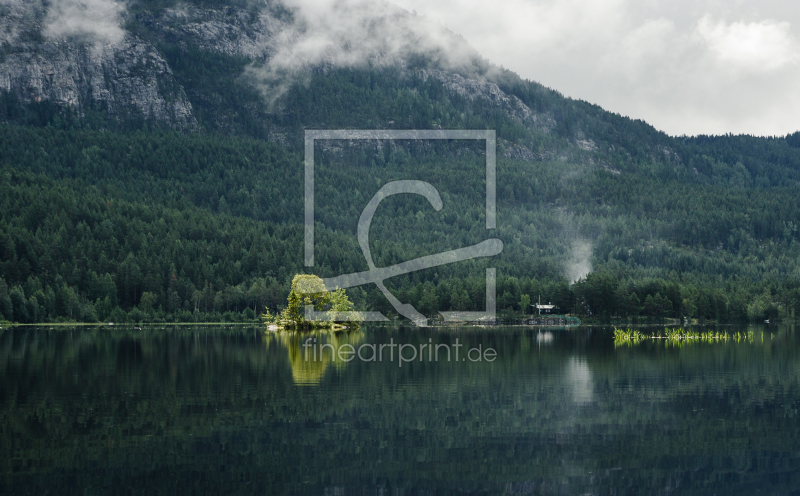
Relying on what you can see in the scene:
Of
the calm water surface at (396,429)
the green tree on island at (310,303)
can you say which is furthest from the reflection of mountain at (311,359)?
the green tree on island at (310,303)

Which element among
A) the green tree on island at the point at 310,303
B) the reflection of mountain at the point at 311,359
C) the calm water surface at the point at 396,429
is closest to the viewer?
the calm water surface at the point at 396,429

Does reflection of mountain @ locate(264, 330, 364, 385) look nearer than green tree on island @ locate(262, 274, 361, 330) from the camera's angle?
Yes

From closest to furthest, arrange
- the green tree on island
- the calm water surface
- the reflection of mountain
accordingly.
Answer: the calm water surface < the reflection of mountain < the green tree on island

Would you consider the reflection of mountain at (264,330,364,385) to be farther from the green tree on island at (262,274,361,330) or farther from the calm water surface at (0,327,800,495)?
the green tree on island at (262,274,361,330)

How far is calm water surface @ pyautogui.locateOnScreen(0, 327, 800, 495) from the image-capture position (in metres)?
29.9

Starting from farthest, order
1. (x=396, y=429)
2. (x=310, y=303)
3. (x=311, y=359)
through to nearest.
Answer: (x=310, y=303), (x=311, y=359), (x=396, y=429)

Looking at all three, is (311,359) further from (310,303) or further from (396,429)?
(310,303)

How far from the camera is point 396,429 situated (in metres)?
39.0

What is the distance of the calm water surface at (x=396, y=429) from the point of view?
29.9m

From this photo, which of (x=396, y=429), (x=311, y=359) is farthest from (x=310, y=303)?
(x=396, y=429)

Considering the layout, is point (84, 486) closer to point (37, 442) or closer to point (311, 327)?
point (37, 442)

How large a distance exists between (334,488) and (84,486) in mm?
A: 8396

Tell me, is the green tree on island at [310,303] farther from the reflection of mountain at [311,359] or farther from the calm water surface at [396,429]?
the calm water surface at [396,429]

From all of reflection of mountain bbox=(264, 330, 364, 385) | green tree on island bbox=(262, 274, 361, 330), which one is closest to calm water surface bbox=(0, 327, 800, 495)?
reflection of mountain bbox=(264, 330, 364, 385)
